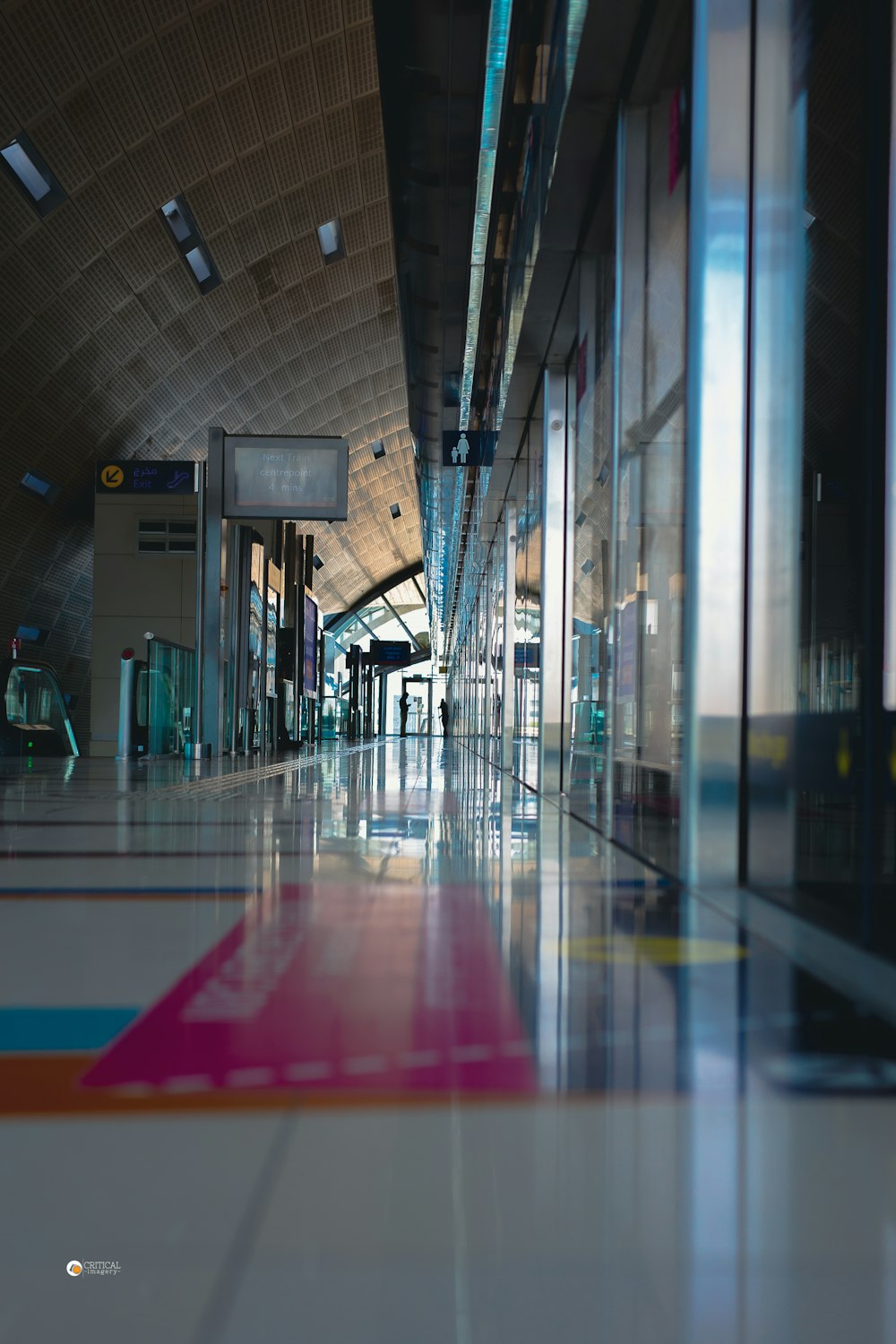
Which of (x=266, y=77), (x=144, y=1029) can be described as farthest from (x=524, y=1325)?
(x=266, y=77)

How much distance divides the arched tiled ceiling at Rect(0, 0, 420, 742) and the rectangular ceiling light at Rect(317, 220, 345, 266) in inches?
9.6

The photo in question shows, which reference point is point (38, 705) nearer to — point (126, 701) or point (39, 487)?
point (39, 487)

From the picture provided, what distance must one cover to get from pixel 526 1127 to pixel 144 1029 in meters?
0.88

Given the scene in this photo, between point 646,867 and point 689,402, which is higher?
point 689,402

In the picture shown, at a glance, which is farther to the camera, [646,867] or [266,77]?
[266,77]

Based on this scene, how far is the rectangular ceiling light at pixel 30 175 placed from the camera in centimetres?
1855

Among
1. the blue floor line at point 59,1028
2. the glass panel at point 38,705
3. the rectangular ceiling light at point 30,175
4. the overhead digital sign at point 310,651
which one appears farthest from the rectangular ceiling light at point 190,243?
the blue floor line at point 59,1028

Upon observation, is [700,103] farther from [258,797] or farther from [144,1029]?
[258,797]

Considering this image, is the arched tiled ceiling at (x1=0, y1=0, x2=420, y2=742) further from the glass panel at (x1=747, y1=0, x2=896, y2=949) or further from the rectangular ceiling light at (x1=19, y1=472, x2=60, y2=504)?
the glass panel at (x1=747, y1=0, x2=896, y2=949)

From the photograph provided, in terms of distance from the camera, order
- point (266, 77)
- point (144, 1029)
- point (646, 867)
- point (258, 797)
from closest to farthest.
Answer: point (144, 1029), point (646, 867), point (258, 797), point (266, 77)

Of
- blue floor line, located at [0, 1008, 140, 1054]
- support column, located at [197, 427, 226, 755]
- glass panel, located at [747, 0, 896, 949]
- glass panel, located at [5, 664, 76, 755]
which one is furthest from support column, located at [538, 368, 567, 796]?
glass panel, located at [5, 664, 76, 755]

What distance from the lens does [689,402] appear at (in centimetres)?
438

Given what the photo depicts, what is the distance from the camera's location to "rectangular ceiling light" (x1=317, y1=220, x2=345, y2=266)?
2666cm

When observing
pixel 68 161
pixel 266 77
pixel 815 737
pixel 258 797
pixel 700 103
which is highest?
pixel 266 77
